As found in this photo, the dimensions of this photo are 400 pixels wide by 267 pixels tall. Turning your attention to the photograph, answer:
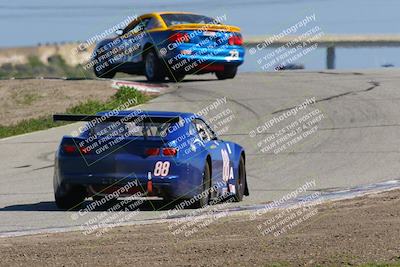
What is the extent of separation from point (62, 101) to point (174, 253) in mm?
17444

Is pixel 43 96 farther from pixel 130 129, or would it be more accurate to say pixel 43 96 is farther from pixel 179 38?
pixel 130 129

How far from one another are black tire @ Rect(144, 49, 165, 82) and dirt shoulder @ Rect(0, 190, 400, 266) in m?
16.2

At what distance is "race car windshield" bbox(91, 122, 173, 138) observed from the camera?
1225 centimetres

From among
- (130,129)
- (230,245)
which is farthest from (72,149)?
(230,245)

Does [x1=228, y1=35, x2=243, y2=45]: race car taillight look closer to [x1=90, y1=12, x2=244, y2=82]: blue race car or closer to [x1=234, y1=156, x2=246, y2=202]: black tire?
[x1=90, y1=12, x2=244, y2=82]: blue race car

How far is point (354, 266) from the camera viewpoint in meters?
7.76

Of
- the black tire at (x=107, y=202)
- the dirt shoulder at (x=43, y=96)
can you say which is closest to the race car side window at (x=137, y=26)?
the dirt shoulder at (x=43, y=96)

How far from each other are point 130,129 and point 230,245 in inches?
148

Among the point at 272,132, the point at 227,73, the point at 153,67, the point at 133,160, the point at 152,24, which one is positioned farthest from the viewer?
the point at 227,73

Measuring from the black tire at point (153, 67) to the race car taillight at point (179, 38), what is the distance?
1067 mm

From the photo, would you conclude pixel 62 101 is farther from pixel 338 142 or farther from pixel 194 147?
pixel 194 147

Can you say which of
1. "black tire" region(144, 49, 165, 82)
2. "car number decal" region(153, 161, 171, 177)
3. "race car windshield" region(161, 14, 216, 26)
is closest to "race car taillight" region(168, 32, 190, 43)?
"race car windshield" region(161, 14, 216, 26)

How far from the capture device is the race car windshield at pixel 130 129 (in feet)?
40.2

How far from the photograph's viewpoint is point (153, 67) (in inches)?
1069
